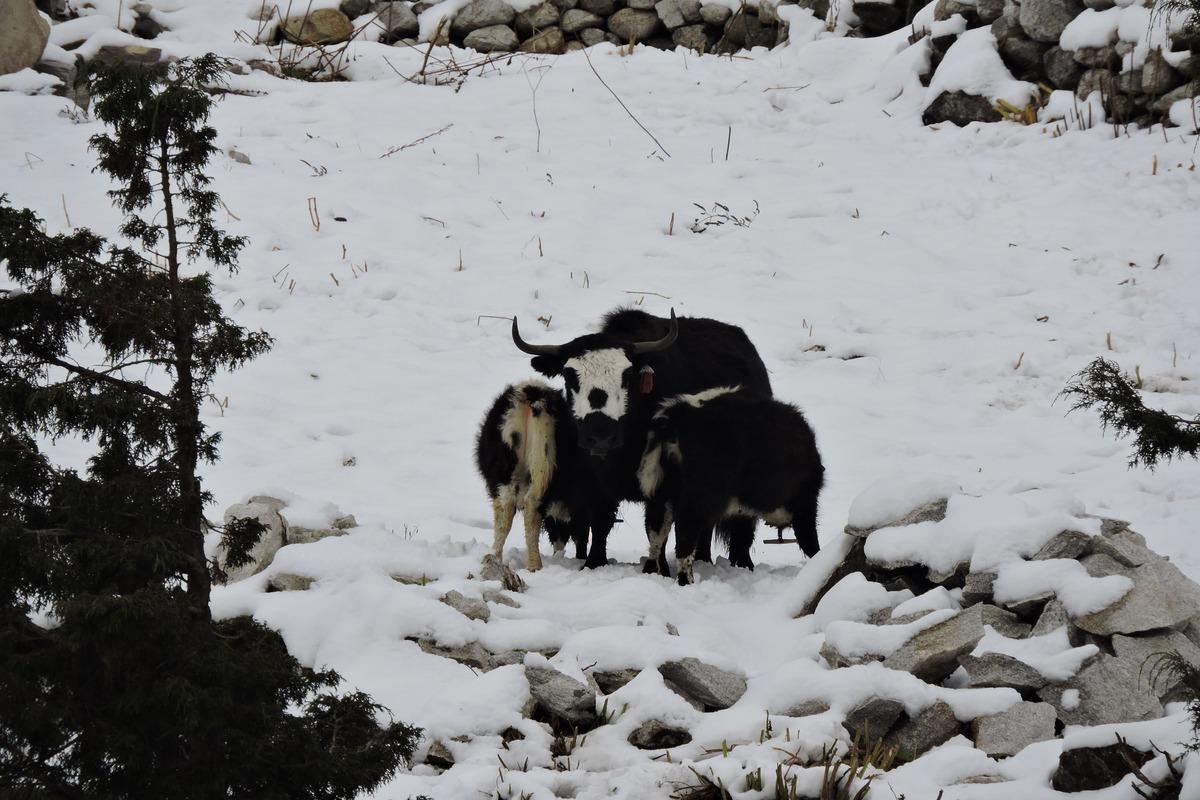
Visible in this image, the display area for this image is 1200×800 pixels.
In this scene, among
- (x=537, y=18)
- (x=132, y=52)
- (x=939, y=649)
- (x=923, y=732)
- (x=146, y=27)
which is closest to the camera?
(x=923, y=732)

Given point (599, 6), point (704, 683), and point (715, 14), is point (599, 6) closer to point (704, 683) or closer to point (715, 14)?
point (715, 14)

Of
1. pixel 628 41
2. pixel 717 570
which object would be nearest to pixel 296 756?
pixel 717 570

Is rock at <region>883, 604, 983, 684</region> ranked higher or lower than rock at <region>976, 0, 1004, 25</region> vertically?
lower

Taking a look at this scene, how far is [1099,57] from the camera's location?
14.0m

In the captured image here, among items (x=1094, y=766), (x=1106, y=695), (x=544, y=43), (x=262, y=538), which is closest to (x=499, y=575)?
(x=262, y=538)

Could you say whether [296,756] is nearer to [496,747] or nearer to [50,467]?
[50,467]

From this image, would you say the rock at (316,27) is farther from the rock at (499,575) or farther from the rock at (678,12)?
the rock at (499,575)

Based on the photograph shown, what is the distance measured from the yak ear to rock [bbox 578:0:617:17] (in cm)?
1132

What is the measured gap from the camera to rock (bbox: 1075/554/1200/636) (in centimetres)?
539

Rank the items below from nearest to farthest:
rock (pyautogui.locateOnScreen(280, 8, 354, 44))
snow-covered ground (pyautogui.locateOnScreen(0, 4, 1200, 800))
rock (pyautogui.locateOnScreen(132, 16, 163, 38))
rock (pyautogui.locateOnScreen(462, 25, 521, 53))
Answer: snow-covered ground (pyautogui.locateOnScreen(0, 4, 1200, 800)), rock (pyautogui.locateOnScreen(132, 16, 163, 38)), rock (pyautogui.locateOnScreen(280, 8, 354, 44)), rock (pyautogui.locateOnScreen(462, 25, 521, 53))

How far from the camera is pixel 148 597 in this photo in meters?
2.95

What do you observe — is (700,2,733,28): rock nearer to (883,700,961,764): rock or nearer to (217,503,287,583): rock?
(217,503,287,583): rock

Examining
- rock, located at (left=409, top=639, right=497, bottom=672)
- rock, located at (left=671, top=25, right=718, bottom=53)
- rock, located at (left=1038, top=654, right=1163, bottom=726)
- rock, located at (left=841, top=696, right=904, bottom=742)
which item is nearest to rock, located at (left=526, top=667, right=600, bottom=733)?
rock, located at (left=409, top=639, right=497, bottom=672)

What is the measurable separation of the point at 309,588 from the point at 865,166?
10190 mm
